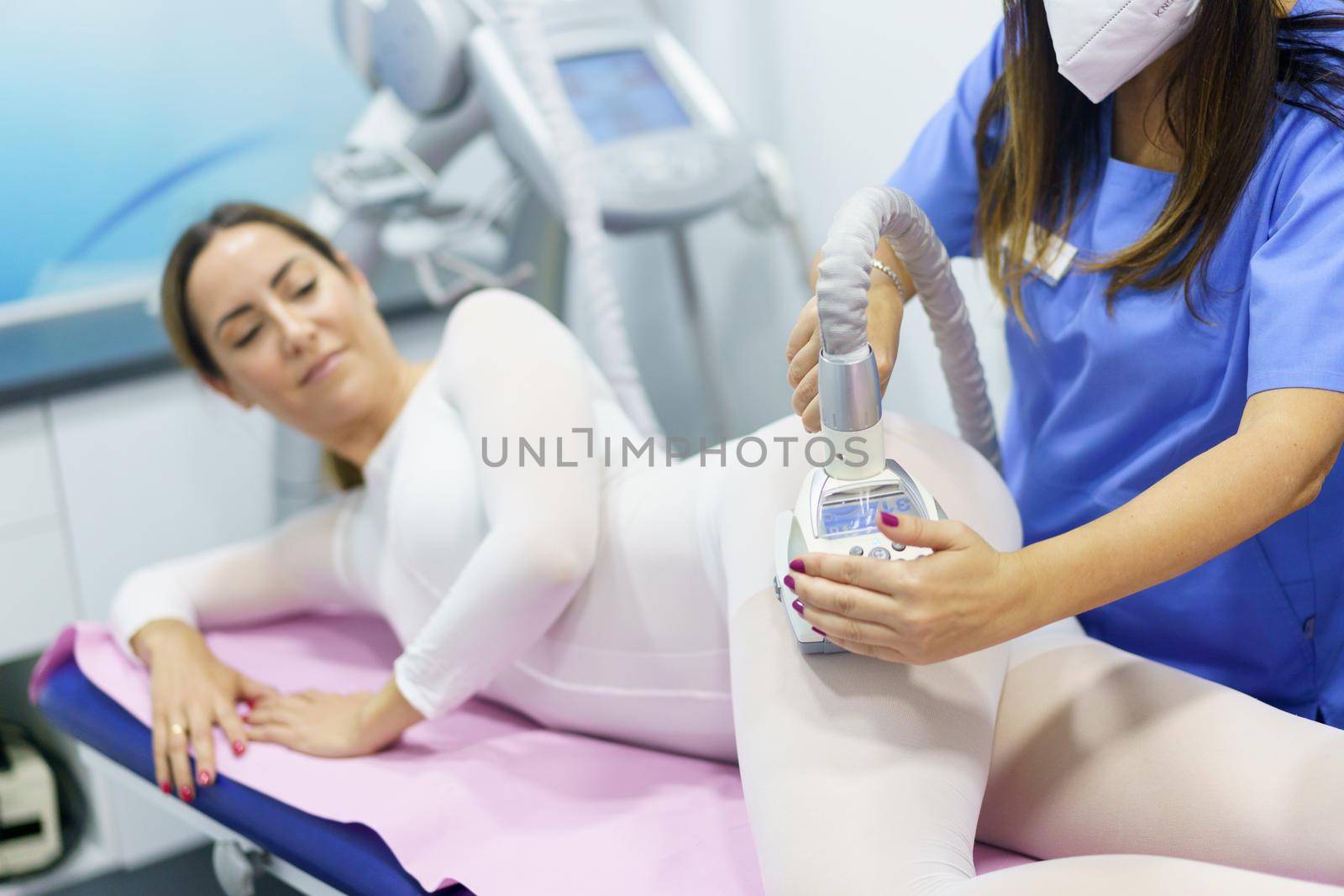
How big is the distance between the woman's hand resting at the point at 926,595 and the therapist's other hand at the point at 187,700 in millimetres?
878

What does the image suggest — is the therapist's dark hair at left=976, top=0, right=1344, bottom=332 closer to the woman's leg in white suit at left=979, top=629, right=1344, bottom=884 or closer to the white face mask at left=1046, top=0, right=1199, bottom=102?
the white face mask at left=1046, top=0, right=1199, bottom=102

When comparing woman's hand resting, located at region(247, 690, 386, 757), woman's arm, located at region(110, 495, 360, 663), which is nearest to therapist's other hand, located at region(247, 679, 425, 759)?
woman's hand resting, located at region(247, 690, 386, 757)

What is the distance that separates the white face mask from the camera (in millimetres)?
1012

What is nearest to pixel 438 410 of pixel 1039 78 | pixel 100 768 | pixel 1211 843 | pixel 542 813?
pixel 542 813

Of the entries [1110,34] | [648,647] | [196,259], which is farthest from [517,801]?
[1110,34]

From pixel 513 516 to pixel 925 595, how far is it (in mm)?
564

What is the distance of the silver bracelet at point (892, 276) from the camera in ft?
3.69

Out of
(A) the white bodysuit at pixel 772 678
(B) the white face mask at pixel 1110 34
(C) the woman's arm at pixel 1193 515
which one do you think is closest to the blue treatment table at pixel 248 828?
(A) the white bodysuit at pixel 772 678

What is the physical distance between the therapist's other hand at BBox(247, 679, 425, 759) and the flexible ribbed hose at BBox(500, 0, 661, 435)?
73 centimetres

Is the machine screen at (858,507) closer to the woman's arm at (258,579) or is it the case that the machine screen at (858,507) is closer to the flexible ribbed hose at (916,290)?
the flexible ribbed hose at (916,290)

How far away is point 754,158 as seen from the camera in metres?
2.22

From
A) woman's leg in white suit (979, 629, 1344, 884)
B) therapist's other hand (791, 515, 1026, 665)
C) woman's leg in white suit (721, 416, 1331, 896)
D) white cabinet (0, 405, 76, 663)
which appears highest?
→ therapist's other hand (791, 515, 1026, 665)

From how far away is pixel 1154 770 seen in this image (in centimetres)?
104

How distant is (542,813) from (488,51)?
1.30 metres
